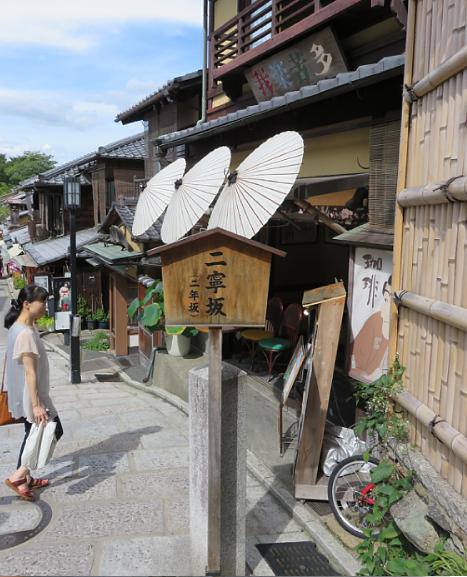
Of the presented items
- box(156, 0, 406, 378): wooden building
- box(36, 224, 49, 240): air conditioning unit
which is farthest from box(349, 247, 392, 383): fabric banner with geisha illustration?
box(36, 224, 49, 240): air conditioning unit

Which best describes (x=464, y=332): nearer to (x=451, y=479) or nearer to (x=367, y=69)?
(x=451, y=479)

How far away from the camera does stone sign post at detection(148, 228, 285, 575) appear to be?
400cm

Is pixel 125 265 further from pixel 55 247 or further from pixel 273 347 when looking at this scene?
pixel 55 247

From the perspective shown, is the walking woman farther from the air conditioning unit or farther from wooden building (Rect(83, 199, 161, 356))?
the air conditioning unit

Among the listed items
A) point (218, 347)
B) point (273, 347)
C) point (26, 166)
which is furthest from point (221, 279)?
point (26, 166)

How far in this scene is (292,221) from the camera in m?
7.89

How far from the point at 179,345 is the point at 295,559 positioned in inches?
277

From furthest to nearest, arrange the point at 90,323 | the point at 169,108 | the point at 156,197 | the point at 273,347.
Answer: the point at 90,323
the point at 169,108
the point at 273,347
the point at 156,197

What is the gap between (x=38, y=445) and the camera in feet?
18.2

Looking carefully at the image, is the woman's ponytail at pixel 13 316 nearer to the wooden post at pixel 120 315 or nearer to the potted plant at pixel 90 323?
the wooden post at pixel 120 315

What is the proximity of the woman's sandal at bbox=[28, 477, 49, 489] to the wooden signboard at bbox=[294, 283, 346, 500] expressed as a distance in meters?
2.93

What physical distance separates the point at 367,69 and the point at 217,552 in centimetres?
495

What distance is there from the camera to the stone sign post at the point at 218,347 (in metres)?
4.00

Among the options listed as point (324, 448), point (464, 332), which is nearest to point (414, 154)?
point (464, 332)
